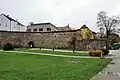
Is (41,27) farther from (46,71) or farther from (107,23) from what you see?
(46,71)

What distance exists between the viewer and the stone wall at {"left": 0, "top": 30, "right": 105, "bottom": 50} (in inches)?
1768

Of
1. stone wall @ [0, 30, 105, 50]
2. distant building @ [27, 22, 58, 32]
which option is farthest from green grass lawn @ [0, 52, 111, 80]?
distant building @ [27, 22, 58, 32]

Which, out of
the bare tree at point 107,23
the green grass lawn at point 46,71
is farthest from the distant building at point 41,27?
the green grass lawn at point 46,71

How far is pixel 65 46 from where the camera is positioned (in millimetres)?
47094

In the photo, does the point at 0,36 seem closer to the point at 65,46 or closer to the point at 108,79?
the point at 65,46

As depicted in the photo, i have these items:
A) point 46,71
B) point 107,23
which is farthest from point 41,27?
point 46,71

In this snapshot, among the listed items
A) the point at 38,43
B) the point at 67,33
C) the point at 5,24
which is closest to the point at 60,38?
the point at 67,33

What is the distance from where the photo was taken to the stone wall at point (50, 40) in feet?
147

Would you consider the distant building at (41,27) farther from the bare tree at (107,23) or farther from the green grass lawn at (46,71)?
the green grass lawn at (46,71)

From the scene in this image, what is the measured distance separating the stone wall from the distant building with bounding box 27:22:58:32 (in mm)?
32368

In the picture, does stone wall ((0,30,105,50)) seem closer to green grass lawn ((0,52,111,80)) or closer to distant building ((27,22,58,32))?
Answer: green grass lawn ((0,52,111,80))

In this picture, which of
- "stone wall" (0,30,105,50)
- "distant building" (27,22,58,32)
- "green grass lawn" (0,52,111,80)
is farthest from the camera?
"distant building" (27,22,58,32)

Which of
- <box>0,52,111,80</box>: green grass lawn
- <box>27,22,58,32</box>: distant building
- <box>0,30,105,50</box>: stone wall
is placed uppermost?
<box>27,22,58,32</box>: distant building

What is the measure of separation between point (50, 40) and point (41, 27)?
1485 inches
